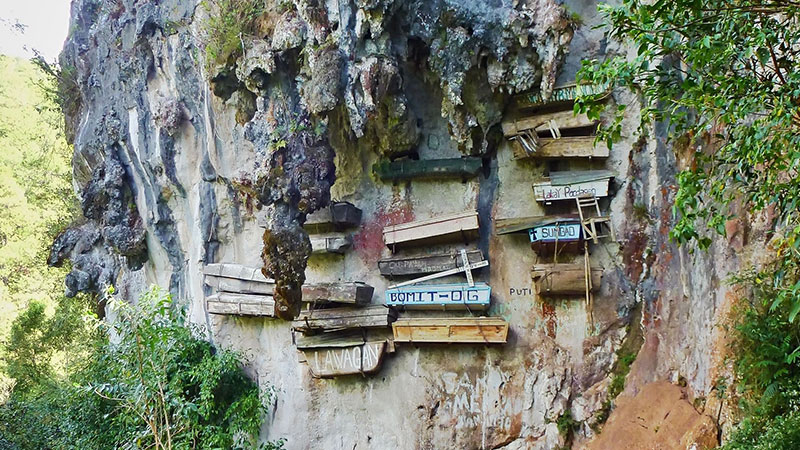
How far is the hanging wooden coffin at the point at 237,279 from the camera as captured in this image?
9211 mm

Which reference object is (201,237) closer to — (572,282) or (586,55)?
(572,282)

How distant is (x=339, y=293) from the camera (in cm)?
830

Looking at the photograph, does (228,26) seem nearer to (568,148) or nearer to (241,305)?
(241,305)

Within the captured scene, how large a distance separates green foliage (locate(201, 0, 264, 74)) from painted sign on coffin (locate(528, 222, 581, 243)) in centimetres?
510

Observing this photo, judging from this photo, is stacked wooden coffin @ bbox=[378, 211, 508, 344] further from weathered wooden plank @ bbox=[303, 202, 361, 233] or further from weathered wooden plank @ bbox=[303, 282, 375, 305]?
weathered wooden plank @ bbox=[303, 202, 361, 233]

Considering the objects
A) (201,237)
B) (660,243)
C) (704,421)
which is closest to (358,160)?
(201,237)

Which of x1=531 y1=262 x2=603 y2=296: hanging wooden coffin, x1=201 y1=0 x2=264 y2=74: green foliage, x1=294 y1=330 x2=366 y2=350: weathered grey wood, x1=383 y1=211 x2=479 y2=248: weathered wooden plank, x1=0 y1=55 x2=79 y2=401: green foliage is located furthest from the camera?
x1=0 y1=55 x2=79 y2=401: green foliage

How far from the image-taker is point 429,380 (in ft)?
26.6

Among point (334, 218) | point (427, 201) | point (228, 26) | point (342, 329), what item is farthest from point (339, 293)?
point (228, 26)

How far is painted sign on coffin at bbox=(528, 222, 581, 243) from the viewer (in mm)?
7441

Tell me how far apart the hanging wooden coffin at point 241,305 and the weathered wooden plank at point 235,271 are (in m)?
0.28

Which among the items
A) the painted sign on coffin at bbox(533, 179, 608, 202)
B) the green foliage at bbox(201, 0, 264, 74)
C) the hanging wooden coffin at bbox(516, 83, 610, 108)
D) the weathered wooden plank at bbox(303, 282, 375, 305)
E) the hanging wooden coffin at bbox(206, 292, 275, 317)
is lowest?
the hanging wooden coffin at bbox(206, 292, 275, 317)

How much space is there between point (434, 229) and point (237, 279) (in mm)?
3468

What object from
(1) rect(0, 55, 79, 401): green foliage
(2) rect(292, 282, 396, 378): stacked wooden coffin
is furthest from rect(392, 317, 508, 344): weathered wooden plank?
(1) rect(0, 55, 79, 401): green foliage
